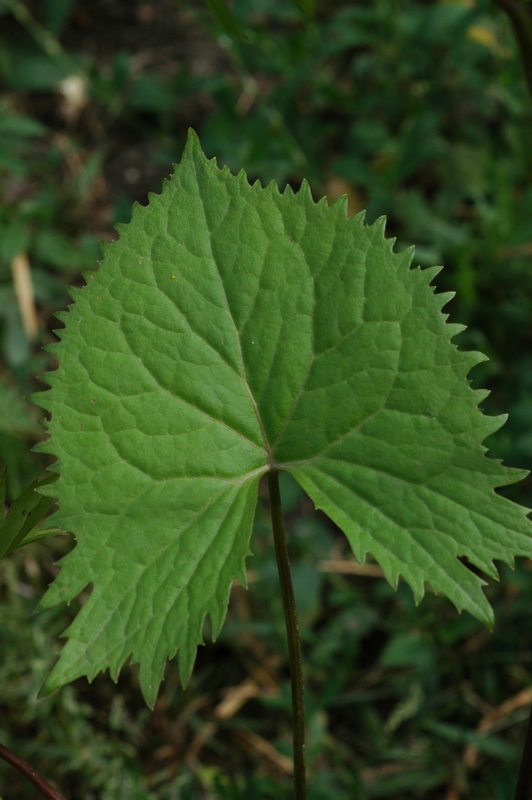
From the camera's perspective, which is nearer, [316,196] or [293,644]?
[293,644]

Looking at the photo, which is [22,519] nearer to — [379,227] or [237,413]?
[237,413]

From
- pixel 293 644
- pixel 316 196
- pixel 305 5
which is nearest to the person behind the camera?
pixel 293 644

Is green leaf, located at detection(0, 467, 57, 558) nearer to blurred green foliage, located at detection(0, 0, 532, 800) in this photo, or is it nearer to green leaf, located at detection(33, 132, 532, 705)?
green leaf, located at detection(33, 132, 532, 705)

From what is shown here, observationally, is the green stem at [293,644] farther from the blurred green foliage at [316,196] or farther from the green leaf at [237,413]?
the blurred green foliage at [316,196]

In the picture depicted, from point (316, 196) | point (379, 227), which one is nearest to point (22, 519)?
point (379, 227)

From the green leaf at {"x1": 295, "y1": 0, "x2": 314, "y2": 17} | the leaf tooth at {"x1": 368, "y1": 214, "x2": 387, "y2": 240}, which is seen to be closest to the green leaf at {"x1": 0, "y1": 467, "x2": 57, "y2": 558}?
the leaf tooth at {"x1": 368, "y1": 214, "x2": 387, "y2": 240}

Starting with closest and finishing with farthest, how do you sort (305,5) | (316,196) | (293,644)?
(293,644) → (305,5) → (316,196)
